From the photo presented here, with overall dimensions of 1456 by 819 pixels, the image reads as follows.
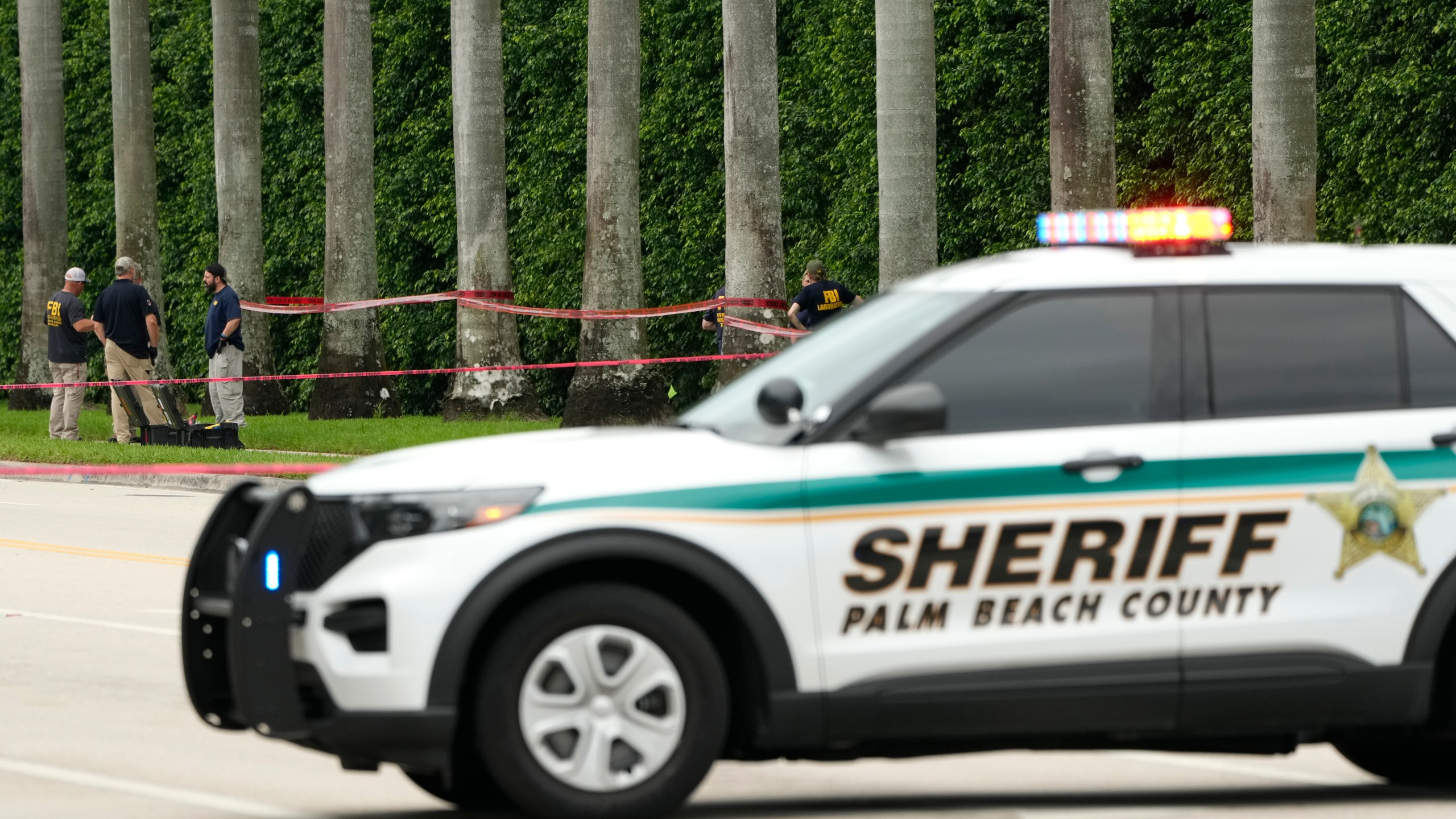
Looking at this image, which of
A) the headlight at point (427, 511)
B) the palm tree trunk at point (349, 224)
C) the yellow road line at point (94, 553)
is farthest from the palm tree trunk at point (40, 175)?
the headlight at point (427, 511)

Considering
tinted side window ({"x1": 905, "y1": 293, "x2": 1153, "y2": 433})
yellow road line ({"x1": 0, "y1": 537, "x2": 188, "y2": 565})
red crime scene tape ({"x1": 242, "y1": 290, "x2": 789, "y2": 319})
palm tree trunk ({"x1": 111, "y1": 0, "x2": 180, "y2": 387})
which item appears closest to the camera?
tinted side window ({"x1": 905, "y1": 293, "x2": 1153, "y2": 433})

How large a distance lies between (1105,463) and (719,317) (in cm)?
2214

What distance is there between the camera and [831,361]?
7363 millimetres

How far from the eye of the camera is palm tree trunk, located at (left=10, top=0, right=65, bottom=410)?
4041 centimetres

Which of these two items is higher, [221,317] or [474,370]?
[221,317]

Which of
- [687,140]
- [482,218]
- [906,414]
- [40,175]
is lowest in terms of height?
[906,414]

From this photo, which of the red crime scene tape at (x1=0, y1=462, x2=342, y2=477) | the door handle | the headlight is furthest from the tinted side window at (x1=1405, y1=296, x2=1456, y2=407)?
the red crime scene tape at (x1=0, y1=462, x2=342, y2=477)

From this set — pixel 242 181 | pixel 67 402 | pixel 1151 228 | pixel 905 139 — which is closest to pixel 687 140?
pixel 242 181

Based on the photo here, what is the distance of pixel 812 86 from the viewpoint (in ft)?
130

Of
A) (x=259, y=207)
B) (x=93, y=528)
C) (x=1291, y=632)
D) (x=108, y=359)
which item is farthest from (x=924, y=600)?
(x=259, y=207)

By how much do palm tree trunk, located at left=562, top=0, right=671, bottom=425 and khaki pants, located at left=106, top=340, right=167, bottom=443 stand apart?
471cm

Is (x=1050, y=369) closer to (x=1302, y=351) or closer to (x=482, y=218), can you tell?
(x=1302, y=351)

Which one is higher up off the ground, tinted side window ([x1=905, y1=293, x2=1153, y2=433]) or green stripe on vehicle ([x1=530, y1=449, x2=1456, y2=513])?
tinted side window ([x1=905, y1=293, x2=1153, y2=433])

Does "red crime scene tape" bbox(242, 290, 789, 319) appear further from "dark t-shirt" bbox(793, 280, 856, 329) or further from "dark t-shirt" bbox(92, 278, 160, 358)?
"dark t-shirt" bbox(92, 278, 160, 358)
